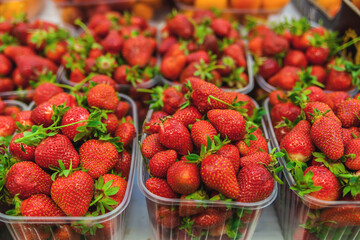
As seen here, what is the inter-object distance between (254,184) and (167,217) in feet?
0.96

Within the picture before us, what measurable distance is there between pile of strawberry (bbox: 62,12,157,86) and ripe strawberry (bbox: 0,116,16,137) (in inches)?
16.1

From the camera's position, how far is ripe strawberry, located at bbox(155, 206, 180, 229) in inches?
36.9

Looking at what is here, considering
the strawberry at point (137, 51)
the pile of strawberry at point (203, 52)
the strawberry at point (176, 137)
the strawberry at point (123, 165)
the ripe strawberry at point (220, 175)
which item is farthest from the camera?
the strawberry at point (137, 51)

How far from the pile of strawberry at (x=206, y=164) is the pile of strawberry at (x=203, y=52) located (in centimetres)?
37

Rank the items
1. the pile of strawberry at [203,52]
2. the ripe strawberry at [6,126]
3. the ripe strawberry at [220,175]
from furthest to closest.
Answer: the pile of strawberry at [203,52]
the ripe strawberry at [6,126]
the ripe strawberry at [220,175]

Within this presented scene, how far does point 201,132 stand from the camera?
0.97 meters

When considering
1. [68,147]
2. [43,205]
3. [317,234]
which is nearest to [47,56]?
[68,147]

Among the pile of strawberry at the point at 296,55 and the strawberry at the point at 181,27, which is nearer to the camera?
the pile of strawberry at the point at 296,55

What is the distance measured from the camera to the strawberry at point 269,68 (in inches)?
62.8

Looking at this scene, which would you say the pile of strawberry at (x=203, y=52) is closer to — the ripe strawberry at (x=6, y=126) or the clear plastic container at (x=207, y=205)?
the clear plastic container at (x=207, y=205)

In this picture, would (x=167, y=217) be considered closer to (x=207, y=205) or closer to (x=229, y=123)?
(x=207, y=205)

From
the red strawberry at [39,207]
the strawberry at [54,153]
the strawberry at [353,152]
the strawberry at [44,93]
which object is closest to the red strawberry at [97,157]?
the strawberry at [54,153]

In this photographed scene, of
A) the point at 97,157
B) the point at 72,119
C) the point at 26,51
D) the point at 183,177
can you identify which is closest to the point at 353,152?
the point at 183,177

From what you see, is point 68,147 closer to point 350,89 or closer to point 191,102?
point 191,102
